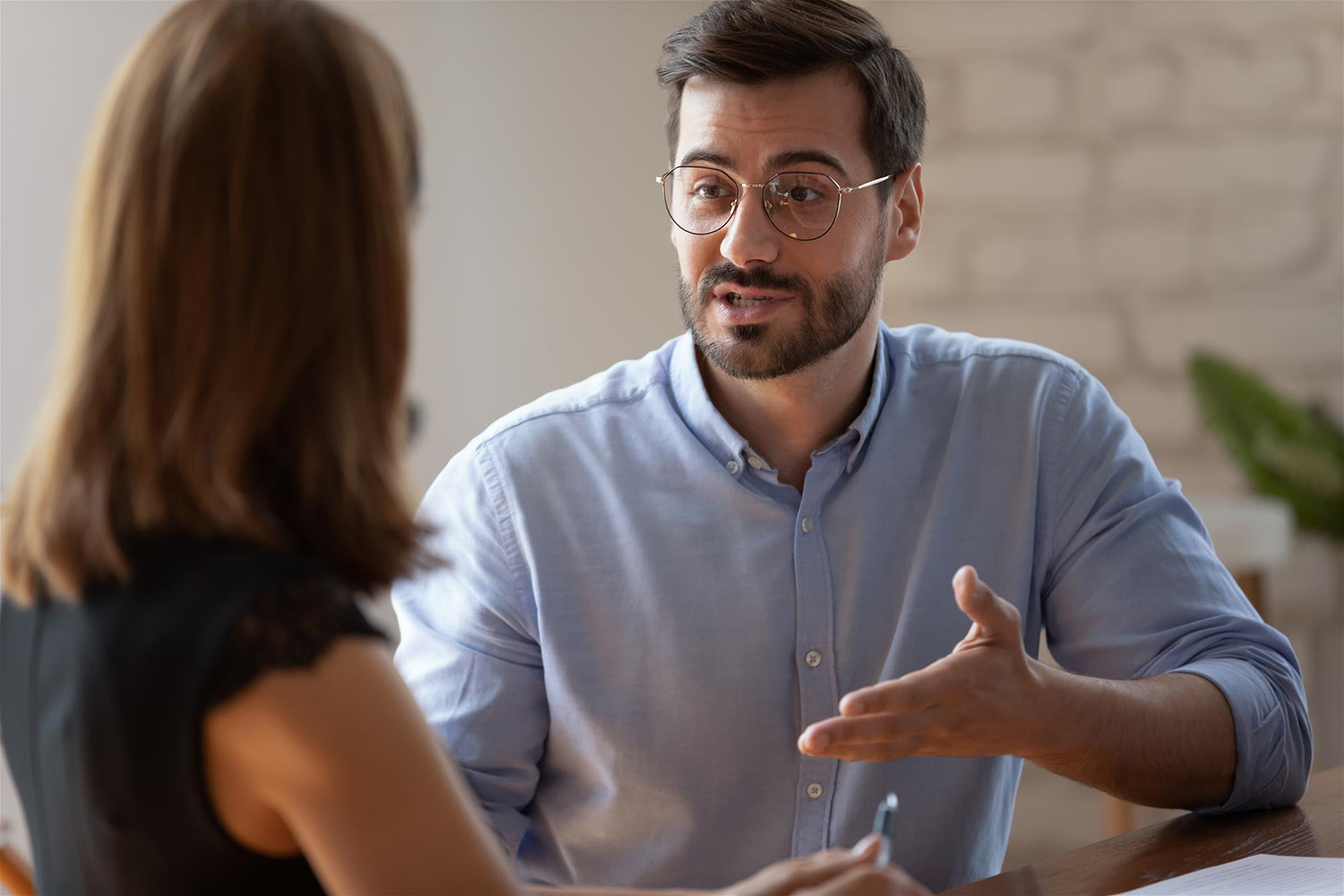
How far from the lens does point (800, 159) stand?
1.62m

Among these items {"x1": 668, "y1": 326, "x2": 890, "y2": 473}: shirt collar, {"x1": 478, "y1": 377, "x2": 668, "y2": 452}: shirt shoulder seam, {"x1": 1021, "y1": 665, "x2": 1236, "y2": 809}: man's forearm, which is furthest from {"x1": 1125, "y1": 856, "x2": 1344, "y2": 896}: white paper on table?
{"x1": 478, "y1": 377, "x2": 668, "y2": 452}: shirt shoulder seam

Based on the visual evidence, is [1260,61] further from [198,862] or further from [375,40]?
[198,862]

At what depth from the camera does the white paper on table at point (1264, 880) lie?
1056 millimetres

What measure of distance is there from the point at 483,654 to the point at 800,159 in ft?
2.24

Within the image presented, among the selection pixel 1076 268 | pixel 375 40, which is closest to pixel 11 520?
pixel 375 40

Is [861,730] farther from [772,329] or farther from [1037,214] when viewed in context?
[1037,214]

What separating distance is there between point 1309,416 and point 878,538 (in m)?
1.81

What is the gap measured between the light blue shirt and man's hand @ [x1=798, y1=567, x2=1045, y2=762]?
9.8 inches

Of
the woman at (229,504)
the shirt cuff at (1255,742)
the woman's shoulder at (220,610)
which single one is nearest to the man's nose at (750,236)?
the shirt cuff at (1255,742)

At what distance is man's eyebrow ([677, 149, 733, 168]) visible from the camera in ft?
5.29

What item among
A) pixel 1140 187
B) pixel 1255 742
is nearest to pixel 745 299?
pixel 1255 742

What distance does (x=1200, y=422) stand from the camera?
2957 mm

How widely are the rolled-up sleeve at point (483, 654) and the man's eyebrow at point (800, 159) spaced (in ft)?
1.58

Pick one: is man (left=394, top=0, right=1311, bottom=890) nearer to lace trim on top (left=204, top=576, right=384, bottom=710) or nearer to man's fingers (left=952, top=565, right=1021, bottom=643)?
man's fingers (left=952, top=565, right=1021, bottom=643)
